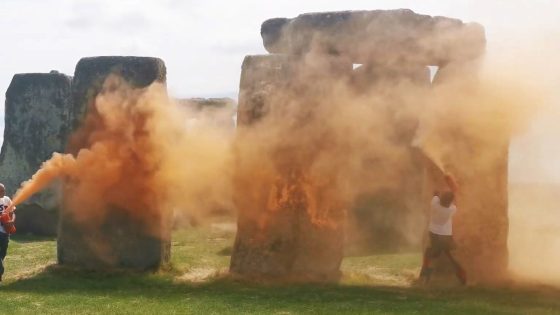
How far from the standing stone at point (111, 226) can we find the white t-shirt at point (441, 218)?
185 inches

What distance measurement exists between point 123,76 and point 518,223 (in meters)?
12.6

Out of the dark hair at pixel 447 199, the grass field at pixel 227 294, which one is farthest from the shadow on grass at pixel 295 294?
the dark hair at pixel 447 199

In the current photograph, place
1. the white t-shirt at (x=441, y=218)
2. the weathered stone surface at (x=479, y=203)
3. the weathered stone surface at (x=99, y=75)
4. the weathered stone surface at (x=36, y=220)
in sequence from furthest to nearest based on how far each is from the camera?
the weathered stone surface at (x=36, y=220) → the weathered stone surface at (x=99, y=75) → the weathered stone surface at (x=479, y=203) → the white t-shirt at (x=441, y=218)

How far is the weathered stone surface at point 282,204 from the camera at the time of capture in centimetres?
1218

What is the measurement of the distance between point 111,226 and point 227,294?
304 cm

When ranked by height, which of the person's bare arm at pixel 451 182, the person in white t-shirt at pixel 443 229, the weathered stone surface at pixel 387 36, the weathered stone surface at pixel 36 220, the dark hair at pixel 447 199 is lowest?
the weathered stone surface at pixel 36 220

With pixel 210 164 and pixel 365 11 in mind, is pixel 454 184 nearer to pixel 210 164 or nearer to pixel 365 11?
pixel 365 11

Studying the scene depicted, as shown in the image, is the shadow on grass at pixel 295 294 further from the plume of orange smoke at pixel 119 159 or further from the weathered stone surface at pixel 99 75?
the weathered stone surface at pixel 99 75

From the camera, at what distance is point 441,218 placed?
38.3ft

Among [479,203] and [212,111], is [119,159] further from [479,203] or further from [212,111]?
[212,111]

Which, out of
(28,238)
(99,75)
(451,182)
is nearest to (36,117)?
(28,238)

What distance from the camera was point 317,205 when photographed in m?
12.3

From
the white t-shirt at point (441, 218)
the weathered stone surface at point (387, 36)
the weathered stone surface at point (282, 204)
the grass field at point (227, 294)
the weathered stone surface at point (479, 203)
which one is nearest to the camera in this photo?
the grass field at point (227, 294)

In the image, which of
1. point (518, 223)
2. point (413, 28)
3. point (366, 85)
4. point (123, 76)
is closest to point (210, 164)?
point (123, 76)
